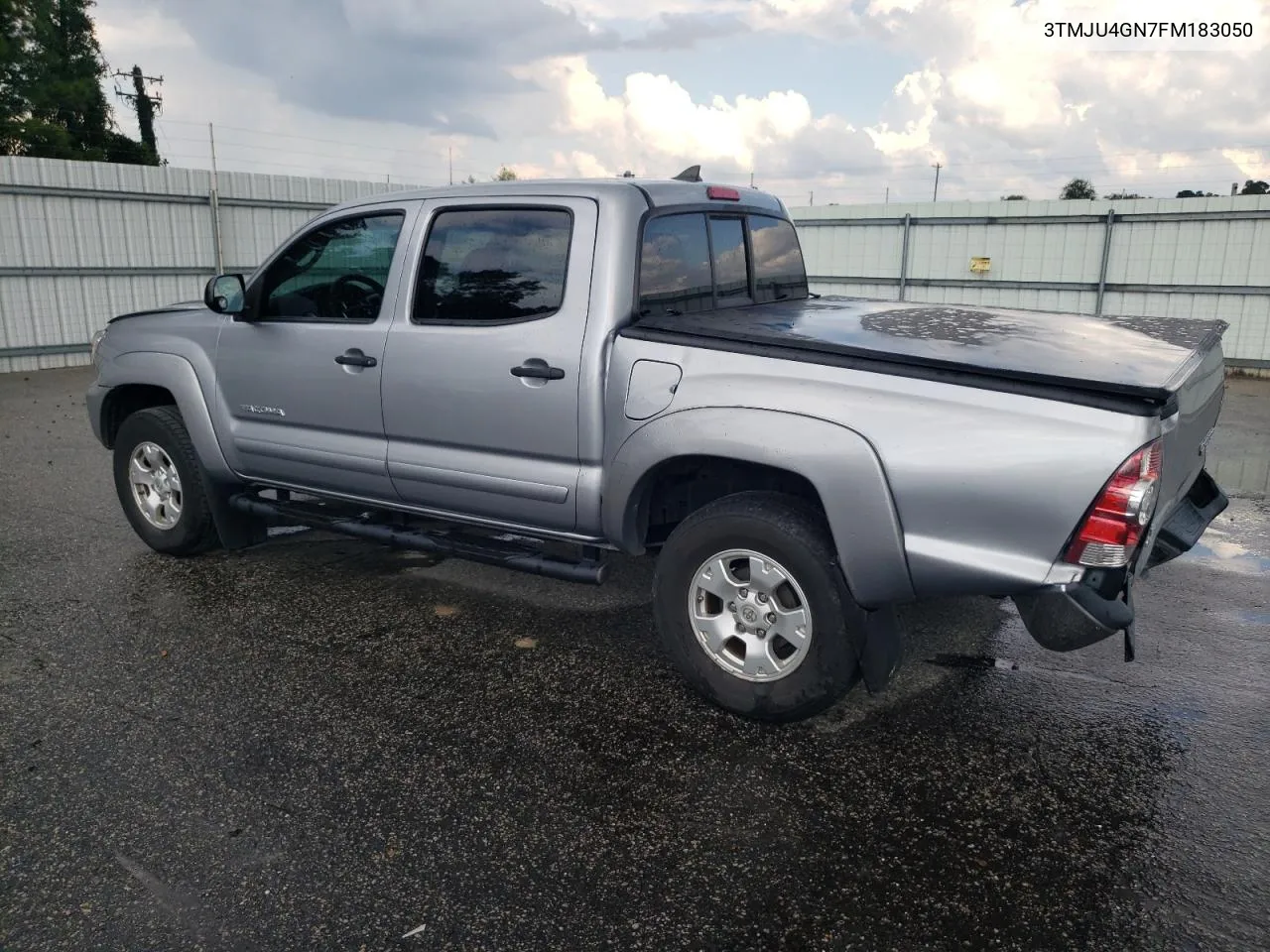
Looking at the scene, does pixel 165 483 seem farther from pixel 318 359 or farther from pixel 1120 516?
pixel 1120 516

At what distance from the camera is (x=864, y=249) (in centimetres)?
1725

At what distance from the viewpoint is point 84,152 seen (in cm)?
4412

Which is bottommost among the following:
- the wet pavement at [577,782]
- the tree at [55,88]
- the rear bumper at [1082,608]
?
the wet pavement at [577,782]

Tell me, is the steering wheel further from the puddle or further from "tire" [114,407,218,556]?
the puddle

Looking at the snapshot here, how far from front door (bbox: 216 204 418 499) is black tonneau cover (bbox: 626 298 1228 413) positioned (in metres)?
1.42

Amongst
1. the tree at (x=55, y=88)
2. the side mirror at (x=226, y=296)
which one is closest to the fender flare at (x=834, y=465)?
the side mirror at (x=226, y=296)

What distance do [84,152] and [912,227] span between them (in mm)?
41518

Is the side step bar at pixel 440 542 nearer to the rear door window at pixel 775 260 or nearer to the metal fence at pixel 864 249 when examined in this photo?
the rear door window at pixel 775 260

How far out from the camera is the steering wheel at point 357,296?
449cm

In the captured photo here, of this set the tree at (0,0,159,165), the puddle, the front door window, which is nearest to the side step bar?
the front door window

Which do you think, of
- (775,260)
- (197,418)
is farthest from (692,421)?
(197,418)

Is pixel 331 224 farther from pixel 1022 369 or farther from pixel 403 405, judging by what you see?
pixel 1022 369

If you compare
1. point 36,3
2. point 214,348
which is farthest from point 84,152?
point 214,348

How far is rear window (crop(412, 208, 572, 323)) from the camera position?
13.1 feet
